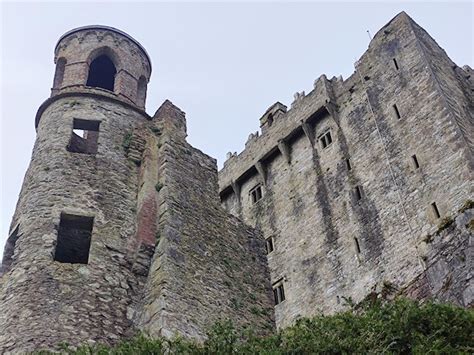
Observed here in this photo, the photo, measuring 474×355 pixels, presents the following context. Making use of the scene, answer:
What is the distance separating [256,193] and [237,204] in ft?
3.55

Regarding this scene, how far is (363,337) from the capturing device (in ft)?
32.4

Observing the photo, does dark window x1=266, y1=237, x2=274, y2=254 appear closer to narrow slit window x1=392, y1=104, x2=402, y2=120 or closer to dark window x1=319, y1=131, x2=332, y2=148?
dark window x1=319, y1=131, x2=332, y2=148

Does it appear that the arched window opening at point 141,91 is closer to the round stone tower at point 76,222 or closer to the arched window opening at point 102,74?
the round stone tower at point 76,222

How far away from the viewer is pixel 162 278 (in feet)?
39.0

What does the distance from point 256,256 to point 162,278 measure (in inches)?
124

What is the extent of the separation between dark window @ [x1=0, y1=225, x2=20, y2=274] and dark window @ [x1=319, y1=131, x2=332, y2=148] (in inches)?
659

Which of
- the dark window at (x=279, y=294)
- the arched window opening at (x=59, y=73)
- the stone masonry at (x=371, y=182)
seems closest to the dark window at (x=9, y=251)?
the arched window opening at (x=59, y=73)

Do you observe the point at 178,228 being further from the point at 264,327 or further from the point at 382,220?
the point at 382,220

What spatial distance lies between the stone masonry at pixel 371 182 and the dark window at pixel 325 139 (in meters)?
0.04

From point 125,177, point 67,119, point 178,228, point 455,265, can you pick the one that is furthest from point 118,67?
point 455,265

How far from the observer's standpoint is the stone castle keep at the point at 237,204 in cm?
1179

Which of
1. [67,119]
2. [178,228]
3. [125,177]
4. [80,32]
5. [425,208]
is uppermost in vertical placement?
[80,32]

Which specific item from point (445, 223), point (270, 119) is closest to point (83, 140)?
point (445, 223)

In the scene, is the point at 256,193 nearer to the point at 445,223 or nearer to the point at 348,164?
the point at 348,164
